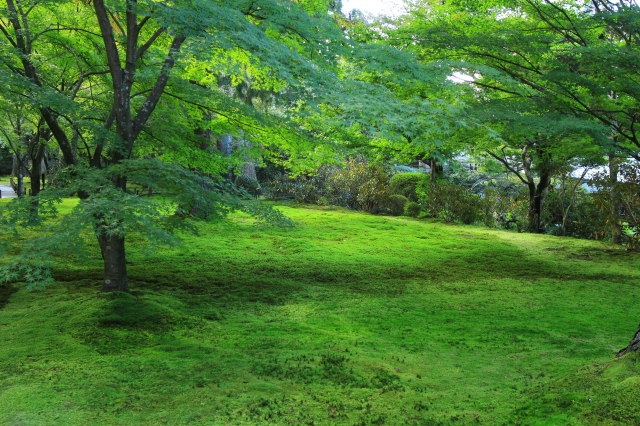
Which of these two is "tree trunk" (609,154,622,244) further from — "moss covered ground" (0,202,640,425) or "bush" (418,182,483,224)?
"bush" (418,182,483,224)

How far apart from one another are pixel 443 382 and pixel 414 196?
1397 centimetres

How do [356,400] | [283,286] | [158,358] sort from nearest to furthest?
[356,400] → [158,358] → [283,286]

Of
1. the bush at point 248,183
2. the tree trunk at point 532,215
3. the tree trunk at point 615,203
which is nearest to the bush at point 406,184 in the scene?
the tree trunk at point 532,215

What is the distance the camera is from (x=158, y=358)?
4113 millimetres

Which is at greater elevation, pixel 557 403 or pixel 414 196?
pixel 414 196

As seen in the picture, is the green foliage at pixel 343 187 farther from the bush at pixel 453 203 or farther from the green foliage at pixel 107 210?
the green foliage at pixel 107 210

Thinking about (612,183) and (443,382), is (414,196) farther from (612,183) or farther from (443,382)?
(443,382)

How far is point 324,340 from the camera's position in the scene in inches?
189

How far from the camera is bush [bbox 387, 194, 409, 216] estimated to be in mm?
16688

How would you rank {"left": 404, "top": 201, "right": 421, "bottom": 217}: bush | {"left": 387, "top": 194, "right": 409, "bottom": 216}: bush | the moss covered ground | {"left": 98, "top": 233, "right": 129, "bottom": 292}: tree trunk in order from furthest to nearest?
{"left": 387, "top": 194, "right": 409, "bottom": 216}: bush, {"left": 404, "top": 201, "right": 421, "bottom": 217}: bush, {"left": 98, "top": 233, "right": 129, "bottom": 292}: tree trunk, the moss covered ground

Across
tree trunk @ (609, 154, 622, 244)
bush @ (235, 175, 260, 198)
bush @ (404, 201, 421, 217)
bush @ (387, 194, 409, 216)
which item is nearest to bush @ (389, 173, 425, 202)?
bush @ (387, 194, 409, 216)

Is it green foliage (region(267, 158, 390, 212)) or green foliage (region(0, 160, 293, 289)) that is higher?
green foliage (region(267, 158, 390, 212))

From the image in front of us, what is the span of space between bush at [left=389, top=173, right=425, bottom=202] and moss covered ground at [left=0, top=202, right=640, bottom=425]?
25.0ft

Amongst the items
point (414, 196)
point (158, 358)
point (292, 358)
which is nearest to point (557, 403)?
point (292, 358)
